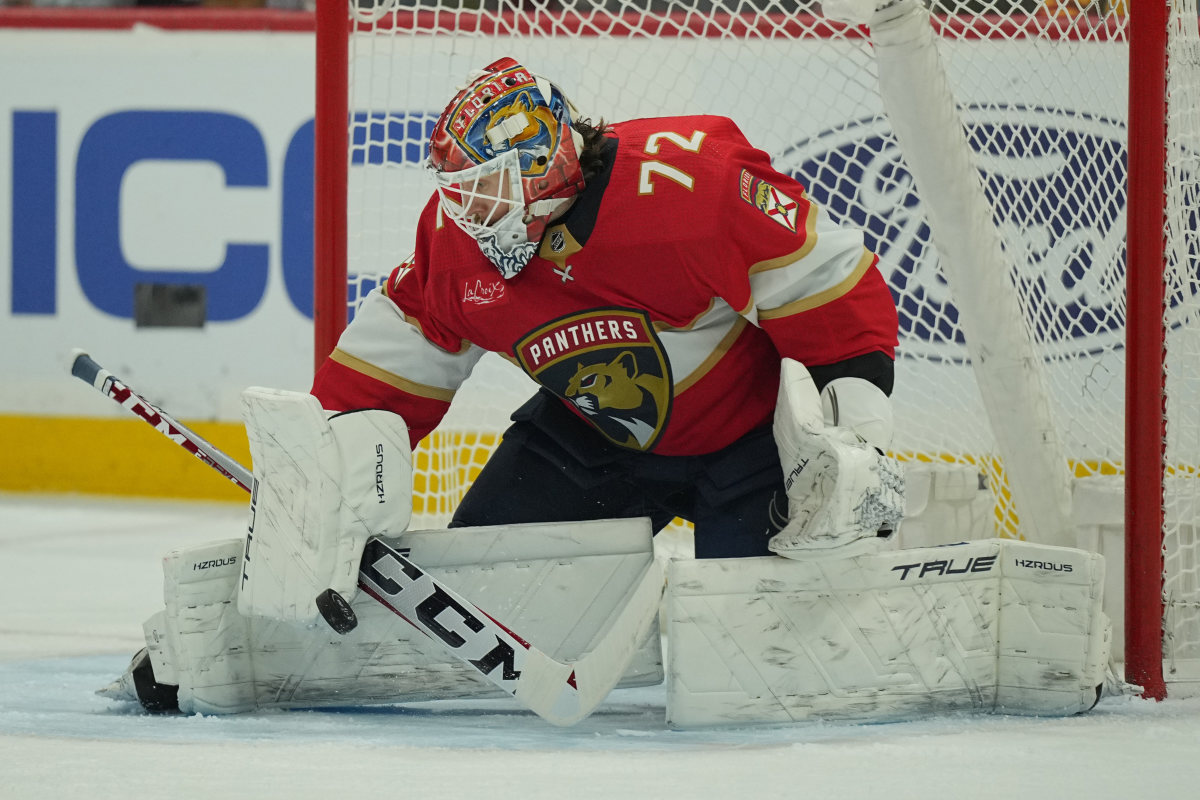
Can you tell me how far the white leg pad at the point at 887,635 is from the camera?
180 centimetres

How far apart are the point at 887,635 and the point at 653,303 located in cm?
53

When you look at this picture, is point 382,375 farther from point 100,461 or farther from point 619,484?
point 100,461

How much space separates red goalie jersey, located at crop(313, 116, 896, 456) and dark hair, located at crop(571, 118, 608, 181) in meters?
0.01

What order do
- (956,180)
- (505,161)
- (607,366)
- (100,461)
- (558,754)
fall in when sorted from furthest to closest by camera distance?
1. (100,461)
2. (956,180)
3. (607,366)
4. (505,161)
5. (558,754)

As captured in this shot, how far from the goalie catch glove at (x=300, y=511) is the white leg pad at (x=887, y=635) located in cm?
43

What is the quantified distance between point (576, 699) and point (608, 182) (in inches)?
26.2

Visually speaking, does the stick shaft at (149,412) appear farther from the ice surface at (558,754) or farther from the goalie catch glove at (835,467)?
the goalie catch glove at (835,467)

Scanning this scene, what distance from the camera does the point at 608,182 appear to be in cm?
188

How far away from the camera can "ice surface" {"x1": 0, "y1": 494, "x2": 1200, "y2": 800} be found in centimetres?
149

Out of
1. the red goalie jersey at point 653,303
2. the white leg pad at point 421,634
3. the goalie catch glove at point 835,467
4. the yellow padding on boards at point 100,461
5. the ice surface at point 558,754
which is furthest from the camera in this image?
the yellow padding on boards at point 100,461

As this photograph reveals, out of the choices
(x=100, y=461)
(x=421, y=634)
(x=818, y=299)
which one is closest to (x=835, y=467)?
(x=818, y=299)

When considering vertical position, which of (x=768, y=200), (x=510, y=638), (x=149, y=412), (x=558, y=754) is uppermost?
(x=768, y=200)

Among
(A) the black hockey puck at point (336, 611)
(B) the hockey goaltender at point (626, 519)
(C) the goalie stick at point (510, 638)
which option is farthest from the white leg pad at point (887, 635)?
(A) the black hockey puck at point (336, 611)

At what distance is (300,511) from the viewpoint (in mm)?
1863
